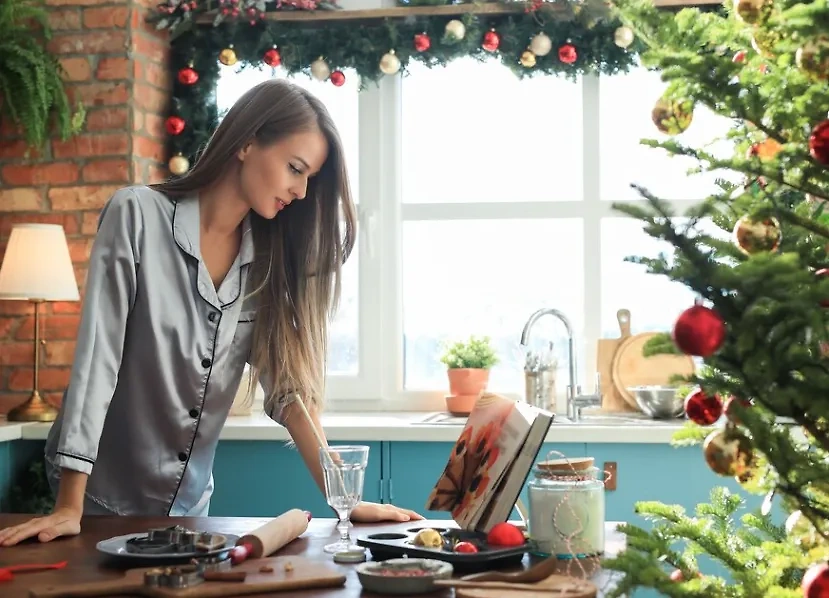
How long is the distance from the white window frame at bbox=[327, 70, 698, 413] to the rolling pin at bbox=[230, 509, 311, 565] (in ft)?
7.69

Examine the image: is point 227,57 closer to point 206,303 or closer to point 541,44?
point 541,44

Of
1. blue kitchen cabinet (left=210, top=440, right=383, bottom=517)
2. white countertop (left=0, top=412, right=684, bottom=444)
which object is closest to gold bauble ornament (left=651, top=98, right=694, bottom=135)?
white countertop (left=0, top=412, right=684, bottom=444)

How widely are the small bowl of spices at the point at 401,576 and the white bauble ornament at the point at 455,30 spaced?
8.73 feet

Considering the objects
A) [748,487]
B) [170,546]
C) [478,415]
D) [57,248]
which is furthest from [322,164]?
[57,248]

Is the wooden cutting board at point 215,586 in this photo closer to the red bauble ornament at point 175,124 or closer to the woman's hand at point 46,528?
the woman's hand at point 46,528

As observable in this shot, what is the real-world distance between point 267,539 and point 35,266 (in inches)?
84.4

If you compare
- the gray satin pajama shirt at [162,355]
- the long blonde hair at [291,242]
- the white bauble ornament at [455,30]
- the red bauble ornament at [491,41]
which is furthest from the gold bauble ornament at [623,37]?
the gray satin pajama shirt at [162,355]

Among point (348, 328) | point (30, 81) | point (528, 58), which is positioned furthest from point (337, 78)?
point (30, 81)

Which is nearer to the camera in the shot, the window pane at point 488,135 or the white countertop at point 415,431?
the white countertop at point 415,431

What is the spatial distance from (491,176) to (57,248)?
5.28 ft

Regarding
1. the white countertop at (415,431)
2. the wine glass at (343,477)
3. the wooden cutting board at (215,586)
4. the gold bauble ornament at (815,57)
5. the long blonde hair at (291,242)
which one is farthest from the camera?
the white countertop at (415,431)

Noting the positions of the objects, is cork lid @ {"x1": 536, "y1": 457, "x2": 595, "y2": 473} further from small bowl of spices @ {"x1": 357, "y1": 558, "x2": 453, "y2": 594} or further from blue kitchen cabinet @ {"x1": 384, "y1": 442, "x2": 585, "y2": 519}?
blue kitchen cabinet @ {"x1": 384, "y1": 442, "x2": 585, "y2": 519}

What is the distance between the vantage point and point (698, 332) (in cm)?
108

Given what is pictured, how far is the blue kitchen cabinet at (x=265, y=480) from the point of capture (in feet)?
11.0
